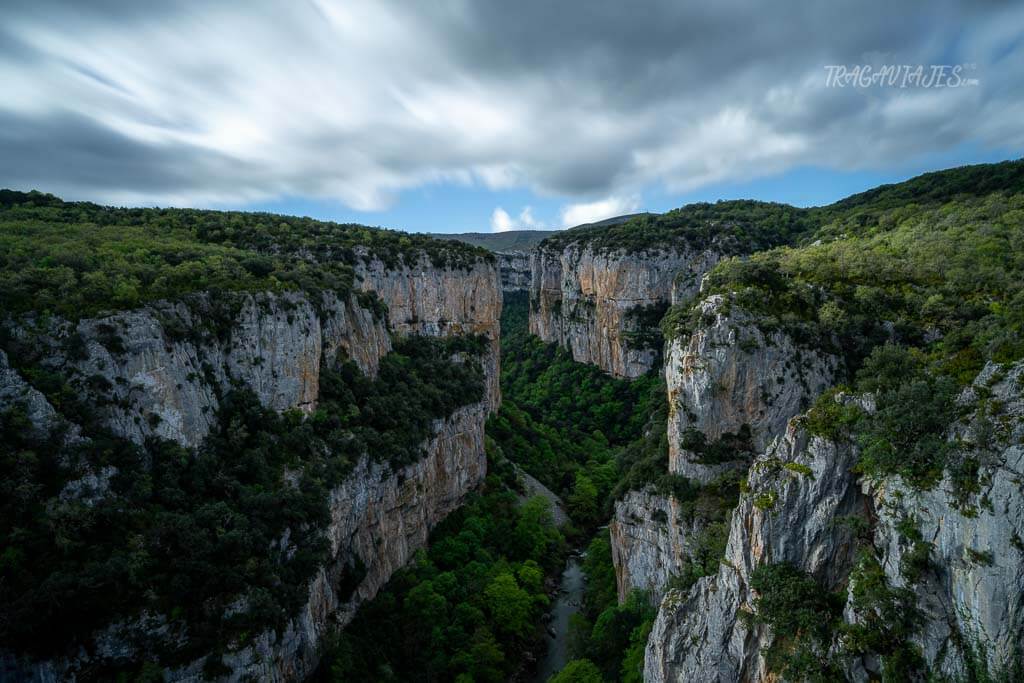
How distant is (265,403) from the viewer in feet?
101

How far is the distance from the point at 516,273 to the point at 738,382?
357 ft

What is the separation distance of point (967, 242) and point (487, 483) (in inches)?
1653

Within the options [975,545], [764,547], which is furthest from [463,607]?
[975,545]

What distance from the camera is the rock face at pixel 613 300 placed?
7894 centimetres

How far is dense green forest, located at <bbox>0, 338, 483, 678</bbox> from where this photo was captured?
18.7 m

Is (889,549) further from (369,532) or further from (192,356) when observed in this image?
(192,356)

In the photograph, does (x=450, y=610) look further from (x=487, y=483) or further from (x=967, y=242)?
(x=967, y=242)

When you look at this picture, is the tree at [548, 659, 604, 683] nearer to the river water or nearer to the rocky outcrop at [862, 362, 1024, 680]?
the river water

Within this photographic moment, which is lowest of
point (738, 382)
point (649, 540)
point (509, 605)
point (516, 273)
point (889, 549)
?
point (509, 605)

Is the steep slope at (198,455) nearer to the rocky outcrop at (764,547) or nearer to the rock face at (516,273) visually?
the rocky outcrop at (764,547)

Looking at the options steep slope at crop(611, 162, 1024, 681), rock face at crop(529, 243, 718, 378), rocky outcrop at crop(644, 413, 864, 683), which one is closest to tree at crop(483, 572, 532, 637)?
steep slope at crop(611, 162, 1024, 681)

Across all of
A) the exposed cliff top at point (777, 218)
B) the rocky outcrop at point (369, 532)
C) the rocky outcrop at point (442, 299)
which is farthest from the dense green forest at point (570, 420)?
the exposed cliff top at point (777, 218)

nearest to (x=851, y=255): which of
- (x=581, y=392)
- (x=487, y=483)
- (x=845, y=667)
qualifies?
(x=845, y=667)

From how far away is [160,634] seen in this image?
66.4 ft
